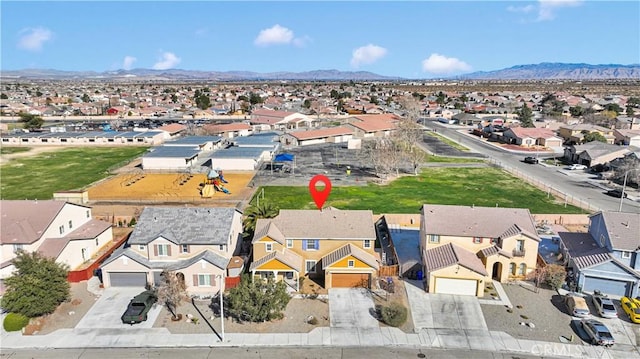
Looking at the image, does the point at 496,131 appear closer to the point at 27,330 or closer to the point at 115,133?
the point at 115,133

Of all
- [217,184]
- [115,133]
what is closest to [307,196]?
[217,184]

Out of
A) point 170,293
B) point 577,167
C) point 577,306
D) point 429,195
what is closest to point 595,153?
point 577,167

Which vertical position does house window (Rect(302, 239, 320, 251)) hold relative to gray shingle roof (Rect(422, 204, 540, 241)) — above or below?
below

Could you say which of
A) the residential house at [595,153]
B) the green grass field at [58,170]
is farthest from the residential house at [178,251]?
the residential house at [595,153]

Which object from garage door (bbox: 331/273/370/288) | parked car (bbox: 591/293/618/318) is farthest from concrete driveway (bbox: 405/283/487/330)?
parked car (bbox: 591/293/618/318)

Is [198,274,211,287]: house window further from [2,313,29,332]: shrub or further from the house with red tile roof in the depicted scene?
the house with red tile roof

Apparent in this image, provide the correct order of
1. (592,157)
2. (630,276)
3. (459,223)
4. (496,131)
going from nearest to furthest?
(630,276)
(459,223)
(592,157)
(496,131)
